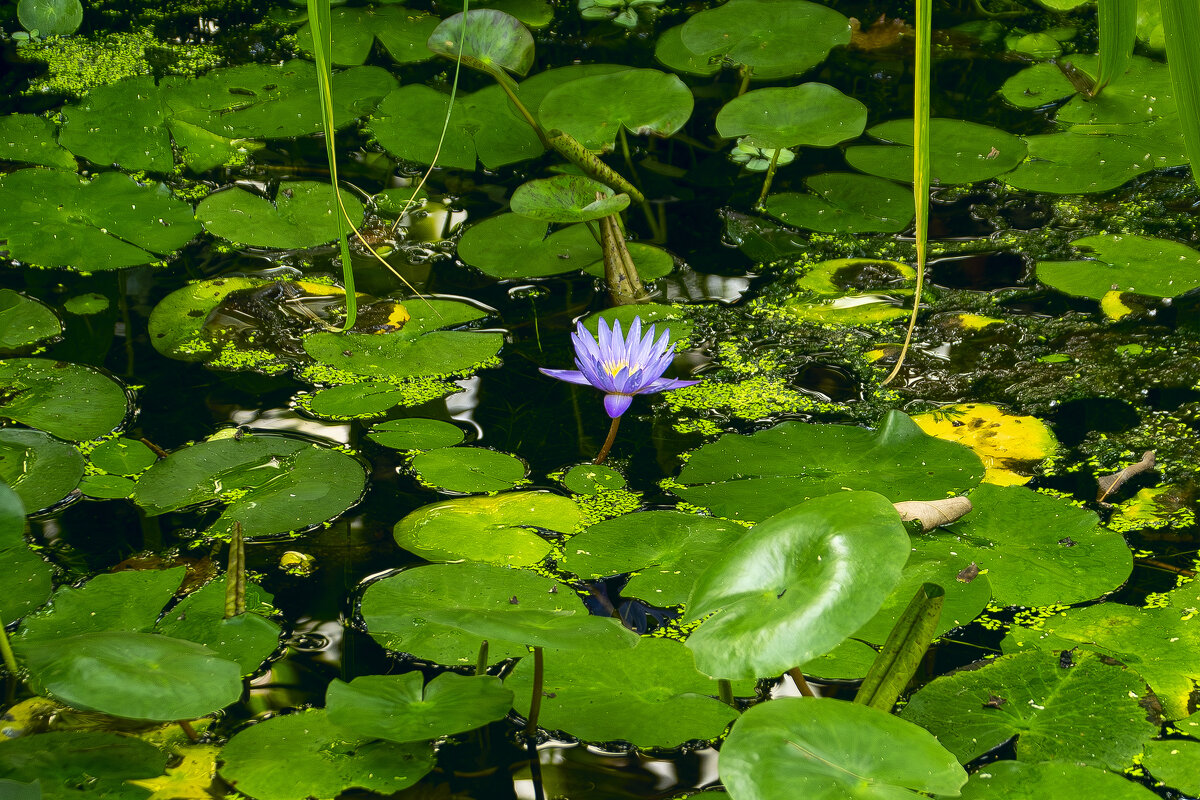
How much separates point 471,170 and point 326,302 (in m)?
0.57

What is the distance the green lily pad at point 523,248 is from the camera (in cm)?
186

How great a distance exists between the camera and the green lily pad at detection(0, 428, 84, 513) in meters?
1.31

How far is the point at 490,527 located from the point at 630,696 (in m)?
0.34

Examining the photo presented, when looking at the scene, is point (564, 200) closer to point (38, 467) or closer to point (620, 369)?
point (620, 369)

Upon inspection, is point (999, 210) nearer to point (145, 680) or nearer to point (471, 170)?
point (471, 170)

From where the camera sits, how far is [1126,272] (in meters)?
1.77

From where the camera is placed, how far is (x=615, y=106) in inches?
81.0

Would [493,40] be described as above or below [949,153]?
above

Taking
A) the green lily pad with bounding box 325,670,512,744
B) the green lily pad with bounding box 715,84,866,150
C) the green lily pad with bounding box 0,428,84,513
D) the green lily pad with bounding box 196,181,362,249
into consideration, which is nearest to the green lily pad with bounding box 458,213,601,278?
the green lily pad with bounding box 196,181,362,249

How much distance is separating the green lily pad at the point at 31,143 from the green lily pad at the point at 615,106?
106 cm

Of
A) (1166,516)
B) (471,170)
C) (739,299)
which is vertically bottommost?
(1166,516)

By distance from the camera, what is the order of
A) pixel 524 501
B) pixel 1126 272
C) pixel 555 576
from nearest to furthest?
pixel 555 576
pixel 524 501
pixel 1126 272

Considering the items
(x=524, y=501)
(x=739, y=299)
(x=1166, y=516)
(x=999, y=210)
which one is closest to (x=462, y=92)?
(x=739, y=299)

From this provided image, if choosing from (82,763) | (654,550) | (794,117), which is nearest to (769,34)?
(794,117)
